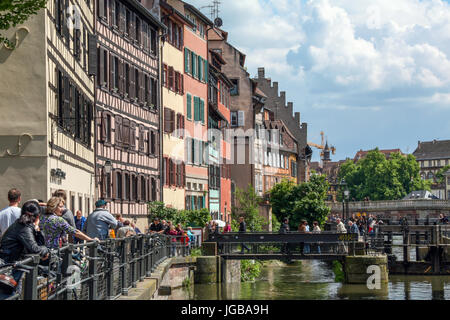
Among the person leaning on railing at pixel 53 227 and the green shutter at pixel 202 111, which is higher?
the green shutter at pixel 202 111

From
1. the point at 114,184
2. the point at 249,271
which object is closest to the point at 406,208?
the point at 249,271

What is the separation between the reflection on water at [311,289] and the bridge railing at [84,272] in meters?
16.2

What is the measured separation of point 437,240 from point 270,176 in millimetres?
36614

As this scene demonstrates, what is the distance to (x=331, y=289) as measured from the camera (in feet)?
125

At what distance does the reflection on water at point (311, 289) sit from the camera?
34469 mm

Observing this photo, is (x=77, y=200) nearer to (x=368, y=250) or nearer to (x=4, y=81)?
(x=4, y=81)

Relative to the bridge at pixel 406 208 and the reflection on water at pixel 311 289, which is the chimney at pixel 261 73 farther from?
the reflection on water at pixel 311 289

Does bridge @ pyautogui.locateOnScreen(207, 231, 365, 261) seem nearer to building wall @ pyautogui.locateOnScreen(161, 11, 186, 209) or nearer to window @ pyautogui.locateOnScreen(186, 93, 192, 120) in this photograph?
building wall @ pyautogui.locateOnScreen(161, 11, 186, 209)

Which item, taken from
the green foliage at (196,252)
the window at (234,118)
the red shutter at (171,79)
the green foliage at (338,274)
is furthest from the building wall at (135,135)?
the window at (234,118)

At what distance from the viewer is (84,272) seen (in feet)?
35.8

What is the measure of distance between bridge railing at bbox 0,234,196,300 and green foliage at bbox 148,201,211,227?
2411 centimetres

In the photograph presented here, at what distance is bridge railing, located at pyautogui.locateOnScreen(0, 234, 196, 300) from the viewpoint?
771 cm

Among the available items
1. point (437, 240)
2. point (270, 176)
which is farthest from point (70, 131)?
point (270, 176)

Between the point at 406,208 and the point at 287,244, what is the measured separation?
8080 centimetres
